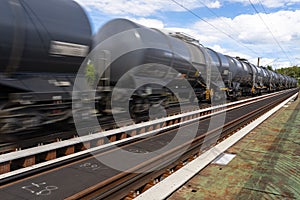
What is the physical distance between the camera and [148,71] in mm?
10312

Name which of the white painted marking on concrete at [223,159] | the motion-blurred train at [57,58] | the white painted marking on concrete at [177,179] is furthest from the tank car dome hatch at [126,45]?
the white painted marking on concrete at [223,159]

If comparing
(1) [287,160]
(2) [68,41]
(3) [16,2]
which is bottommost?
(1) [287,160]

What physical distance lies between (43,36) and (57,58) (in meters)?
0.71

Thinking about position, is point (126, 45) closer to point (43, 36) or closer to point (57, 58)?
point (57, 58)

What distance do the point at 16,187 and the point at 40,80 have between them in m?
2.98

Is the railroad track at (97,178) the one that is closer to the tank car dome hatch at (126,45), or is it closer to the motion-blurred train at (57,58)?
the motion-blurred train at (57,58)

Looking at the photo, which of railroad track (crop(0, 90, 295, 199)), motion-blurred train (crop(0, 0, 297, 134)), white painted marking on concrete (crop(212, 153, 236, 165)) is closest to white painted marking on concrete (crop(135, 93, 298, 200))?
Answer: white painted marking on concrete (crop(212, 153, 236, 165))

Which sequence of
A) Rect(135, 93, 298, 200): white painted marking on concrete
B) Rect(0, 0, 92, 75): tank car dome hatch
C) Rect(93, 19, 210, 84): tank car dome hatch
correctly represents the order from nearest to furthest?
Rect(135, 93, 298, 200): white painted marking on concrete
Rect(0, 0, 92, 75): tank car dome hatch
Rect(93, 19, 210, 84): tank car dome hatch

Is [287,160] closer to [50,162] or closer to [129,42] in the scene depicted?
[50,162]

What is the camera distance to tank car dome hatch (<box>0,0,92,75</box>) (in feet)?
18.5

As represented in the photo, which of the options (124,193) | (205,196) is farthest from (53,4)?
(205,196)

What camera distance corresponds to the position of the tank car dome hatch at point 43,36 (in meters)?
5.64

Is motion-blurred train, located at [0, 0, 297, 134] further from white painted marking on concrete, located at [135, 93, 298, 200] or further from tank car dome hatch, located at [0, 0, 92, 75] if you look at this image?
white painted marking on concrete, located at [135, 93, 298, 200]

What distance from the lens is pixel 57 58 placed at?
688cm
